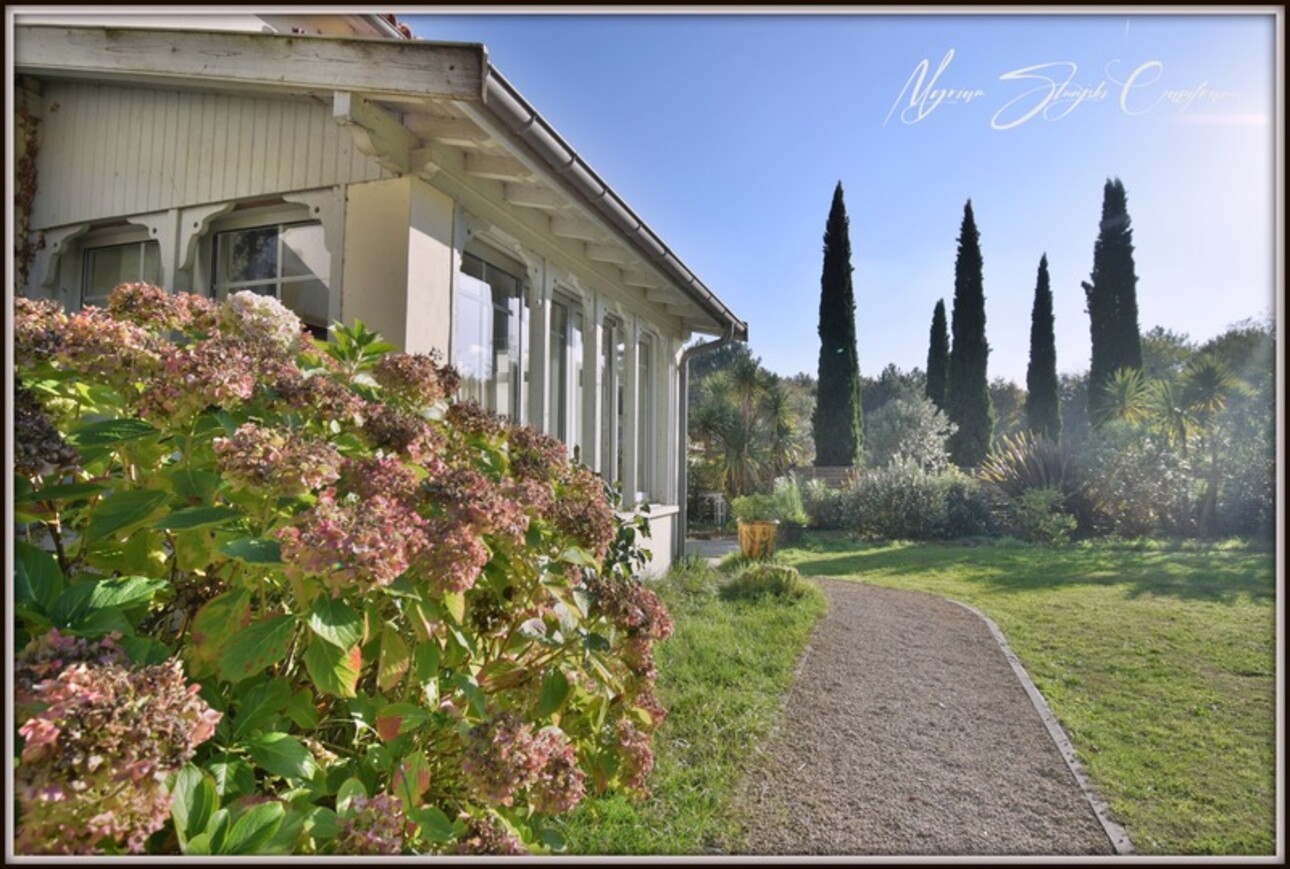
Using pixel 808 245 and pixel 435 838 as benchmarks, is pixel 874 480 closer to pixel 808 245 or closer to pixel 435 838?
pixel 808 245

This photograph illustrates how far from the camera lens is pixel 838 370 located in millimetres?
15648

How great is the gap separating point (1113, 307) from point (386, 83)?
15551 mm

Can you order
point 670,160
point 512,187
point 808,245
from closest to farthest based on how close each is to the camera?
point 670,160, point 512,187, point 808,245

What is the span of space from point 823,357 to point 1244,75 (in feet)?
46.9

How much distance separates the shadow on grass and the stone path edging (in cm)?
267

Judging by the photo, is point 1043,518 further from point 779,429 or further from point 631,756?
point 631,756

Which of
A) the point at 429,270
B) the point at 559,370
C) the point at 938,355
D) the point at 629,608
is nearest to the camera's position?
the point at 629,608

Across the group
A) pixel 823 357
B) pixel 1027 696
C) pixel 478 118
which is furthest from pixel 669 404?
pixel 823 357

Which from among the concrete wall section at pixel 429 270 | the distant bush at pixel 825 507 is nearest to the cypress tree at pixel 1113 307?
the distant bush at pixel 825 507

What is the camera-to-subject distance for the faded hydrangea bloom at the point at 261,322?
1677 mm

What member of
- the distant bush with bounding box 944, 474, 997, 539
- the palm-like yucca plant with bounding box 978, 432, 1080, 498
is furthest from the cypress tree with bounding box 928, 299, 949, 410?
the distant bush with bounding box 944, 474, 997, 539

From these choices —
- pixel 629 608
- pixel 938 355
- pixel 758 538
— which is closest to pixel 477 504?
pixel 629 608

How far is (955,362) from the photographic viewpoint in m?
16.8

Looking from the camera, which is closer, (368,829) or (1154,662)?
(368,829)
